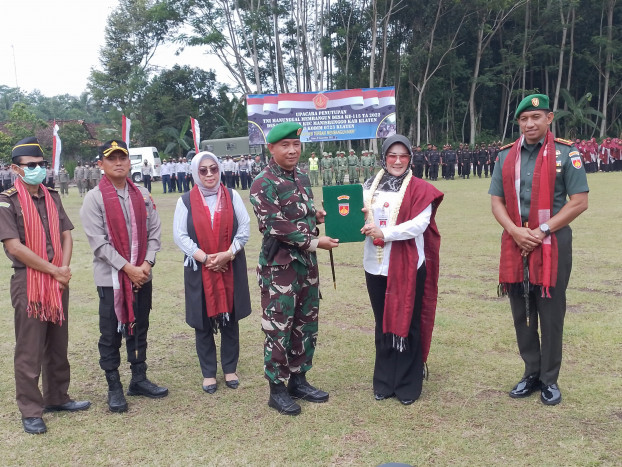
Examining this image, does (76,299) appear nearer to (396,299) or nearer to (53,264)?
(53,264)

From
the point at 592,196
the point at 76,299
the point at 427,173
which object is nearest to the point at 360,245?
the point at 76,299

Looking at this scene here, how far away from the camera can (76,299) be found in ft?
23.1

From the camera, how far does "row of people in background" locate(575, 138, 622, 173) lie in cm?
2505

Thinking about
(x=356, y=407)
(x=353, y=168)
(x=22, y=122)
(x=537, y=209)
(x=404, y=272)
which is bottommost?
(x=356, y=407)

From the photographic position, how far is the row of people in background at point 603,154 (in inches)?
986

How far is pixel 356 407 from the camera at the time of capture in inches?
150

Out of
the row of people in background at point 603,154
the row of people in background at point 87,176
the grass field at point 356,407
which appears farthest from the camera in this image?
the row of people in background at point 87,176

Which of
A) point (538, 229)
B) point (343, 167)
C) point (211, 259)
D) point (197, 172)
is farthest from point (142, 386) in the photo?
point (343, 167)

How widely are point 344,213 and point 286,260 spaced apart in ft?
1.65

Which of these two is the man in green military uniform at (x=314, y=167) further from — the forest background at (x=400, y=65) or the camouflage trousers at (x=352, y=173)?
the forest background at (x=400, y=65)

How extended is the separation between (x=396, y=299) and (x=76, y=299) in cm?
481

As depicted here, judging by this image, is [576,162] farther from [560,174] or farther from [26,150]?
[26,150]

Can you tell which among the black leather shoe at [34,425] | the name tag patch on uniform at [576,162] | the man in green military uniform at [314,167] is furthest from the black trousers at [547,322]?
the man in green military uniform at [314,167]

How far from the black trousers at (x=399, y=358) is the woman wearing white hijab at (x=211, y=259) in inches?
42.3
